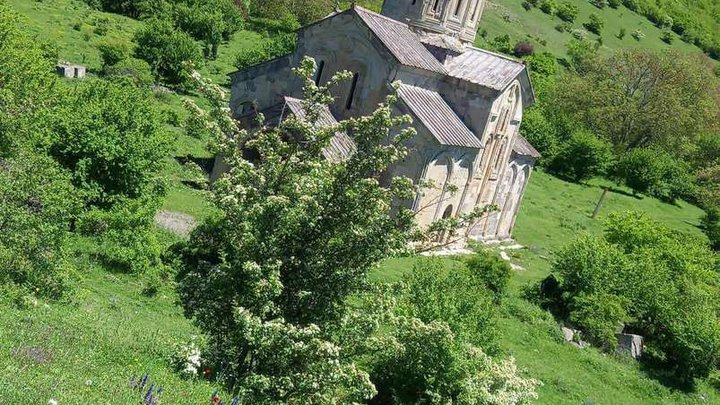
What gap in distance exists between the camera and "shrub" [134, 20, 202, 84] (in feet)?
120

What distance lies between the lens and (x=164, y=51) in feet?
120

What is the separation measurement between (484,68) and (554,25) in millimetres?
53549

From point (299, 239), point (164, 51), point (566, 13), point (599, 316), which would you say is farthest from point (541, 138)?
point (566, 13)

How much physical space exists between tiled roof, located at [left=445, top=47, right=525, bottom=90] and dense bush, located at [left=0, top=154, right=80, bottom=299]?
15077 mm

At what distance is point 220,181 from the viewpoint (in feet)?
25.1

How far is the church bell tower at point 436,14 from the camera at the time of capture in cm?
2548

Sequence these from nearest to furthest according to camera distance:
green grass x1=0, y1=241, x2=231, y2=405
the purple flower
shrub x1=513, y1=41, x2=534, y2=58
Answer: green grass x1=0, y1=241, x2=231, y2=405, the purple flower, shrub x1=513, y1=41, x2=534, y2=58

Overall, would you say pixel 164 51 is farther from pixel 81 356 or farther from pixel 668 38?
pixel 668 38

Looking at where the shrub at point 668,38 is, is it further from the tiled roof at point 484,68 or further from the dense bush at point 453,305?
the dense bush at point 453,305

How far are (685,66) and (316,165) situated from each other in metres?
52.5

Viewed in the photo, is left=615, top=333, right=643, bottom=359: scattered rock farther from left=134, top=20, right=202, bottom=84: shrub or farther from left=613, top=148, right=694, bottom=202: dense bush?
left=134, top=20, right=202, bottom=84: shrub

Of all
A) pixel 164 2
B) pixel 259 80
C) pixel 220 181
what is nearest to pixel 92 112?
pixel 259 80

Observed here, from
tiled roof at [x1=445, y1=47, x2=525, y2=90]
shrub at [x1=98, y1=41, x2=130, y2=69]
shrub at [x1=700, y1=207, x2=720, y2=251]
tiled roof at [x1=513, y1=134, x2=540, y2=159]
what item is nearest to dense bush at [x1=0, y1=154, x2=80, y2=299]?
tiled roof at [x1=445, y1=47, x2=525, y2=90]

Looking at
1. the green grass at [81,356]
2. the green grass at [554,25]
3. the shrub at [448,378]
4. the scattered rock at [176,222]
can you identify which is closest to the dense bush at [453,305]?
the shrub at [448,378]
